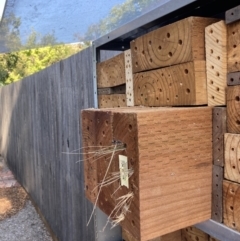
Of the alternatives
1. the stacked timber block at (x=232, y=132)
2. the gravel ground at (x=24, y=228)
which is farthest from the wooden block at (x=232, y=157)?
the gravel ground at (x=24, y=228)

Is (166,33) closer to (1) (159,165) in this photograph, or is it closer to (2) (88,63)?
(1) (159,165)

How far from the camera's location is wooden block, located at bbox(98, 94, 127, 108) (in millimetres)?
1331

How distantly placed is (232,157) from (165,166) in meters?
0.17

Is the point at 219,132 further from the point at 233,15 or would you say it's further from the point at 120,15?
the point at 120,15

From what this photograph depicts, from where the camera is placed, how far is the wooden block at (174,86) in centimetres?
87

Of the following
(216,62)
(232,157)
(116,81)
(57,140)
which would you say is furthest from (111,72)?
(57,140)

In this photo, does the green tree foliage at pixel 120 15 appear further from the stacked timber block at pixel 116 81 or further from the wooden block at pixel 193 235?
the wooden block at pixel 193 235

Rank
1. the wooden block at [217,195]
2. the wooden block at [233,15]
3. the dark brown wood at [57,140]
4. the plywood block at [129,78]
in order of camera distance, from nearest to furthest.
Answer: the wooden block at [233,15] < the wooden block at [217,195] < the plywood block at [129,78] < the dark brown wood at [57,140]

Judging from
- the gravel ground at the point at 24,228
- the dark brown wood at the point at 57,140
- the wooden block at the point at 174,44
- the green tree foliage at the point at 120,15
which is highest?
the green tree foliage at the point at 120,15

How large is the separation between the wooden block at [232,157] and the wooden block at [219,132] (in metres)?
0.01

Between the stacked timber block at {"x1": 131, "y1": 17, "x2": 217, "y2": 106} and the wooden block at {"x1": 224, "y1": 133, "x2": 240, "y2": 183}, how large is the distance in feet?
0.42

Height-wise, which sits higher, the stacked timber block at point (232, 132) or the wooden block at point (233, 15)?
the wooden block at point (233, 15)

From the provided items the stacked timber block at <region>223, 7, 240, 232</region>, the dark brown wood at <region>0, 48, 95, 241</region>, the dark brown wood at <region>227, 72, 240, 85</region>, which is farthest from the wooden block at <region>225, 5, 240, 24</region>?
the dark brown wood at <region>0, 48, 95, 241</region>

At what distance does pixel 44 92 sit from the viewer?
165 inches
